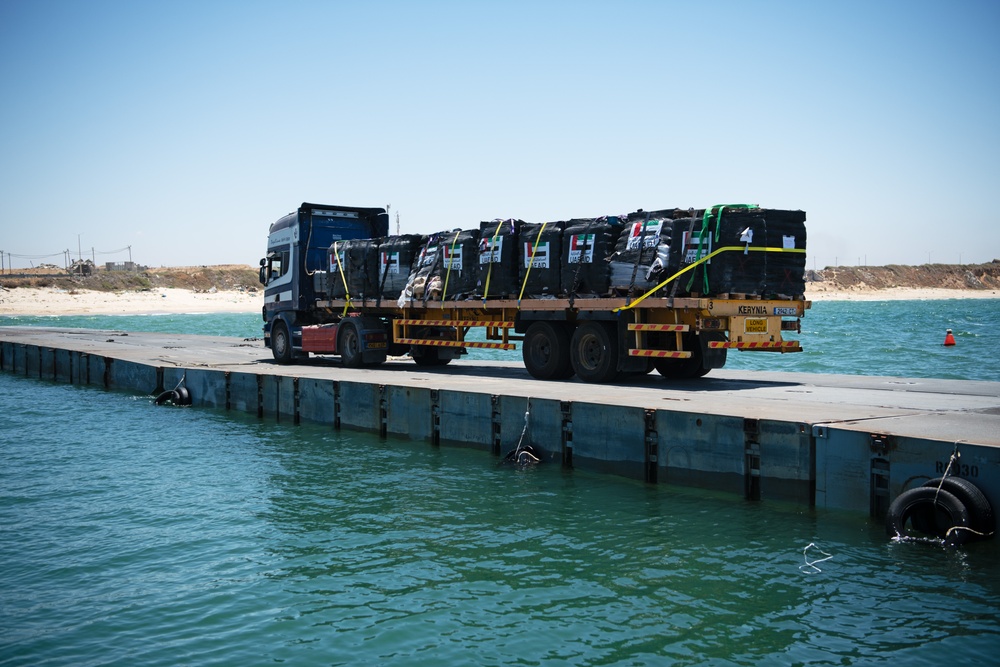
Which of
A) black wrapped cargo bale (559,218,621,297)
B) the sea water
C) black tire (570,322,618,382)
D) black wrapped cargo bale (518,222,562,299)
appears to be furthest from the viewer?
black wrapped cargo bale (518,222,562,299)

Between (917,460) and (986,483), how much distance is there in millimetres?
765

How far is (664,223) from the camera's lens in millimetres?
17109

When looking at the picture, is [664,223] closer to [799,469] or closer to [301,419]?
[799,469]

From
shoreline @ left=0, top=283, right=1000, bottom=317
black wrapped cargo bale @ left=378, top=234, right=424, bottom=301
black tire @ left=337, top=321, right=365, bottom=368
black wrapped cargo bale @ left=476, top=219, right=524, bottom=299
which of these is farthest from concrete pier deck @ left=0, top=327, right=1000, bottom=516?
shoreline @ left=0, top=283, right=1000, bottom=317

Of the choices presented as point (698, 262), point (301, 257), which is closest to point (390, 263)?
point (301, 257)

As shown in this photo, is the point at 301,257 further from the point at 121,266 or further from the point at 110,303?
the point at 121,266

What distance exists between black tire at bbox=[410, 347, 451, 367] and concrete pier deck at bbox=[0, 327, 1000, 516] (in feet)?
1.45

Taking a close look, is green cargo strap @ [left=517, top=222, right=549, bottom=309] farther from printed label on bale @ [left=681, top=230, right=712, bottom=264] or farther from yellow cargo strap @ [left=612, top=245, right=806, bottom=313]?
printed label on bale @ [left=681, top=230, right=712, bottom=264]

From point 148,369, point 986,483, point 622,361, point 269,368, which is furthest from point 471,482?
point 148,369

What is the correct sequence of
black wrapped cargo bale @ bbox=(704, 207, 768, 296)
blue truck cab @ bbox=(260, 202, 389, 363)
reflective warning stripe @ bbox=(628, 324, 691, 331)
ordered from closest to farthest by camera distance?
black wrapped cargo bale @ bbox=(704, 207, 768, 296)
reflective warning stripe @ bbox=(628, 324, 691, 331)
blue truck cab @ bbox=(260, 202, 389, 363)

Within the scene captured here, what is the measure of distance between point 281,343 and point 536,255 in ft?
32.3

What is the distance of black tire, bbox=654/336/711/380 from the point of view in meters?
18.8

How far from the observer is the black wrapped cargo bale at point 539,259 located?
1898cm

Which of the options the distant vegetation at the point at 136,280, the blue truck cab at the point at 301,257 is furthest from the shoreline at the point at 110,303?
the blue truck cab at the point at 301,257
